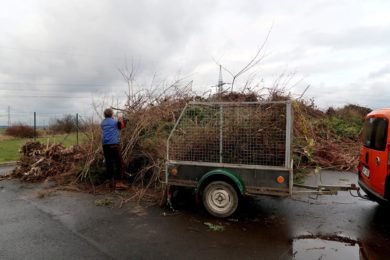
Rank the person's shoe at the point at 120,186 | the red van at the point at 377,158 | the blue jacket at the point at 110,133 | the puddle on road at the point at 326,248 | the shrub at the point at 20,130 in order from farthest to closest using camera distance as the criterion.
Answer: the shrub at the point at 20,130
the person's shoe at the point at 120,186
the blue jacket at the point at 110,133
the red van at the point at 377,158
the puddle on road at the point at 326,248

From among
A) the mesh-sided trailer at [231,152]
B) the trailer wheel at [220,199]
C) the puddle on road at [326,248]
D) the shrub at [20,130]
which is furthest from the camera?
the shrub at [20,130]

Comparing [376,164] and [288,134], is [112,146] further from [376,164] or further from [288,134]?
[376,164]

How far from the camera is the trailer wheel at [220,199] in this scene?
5297mm

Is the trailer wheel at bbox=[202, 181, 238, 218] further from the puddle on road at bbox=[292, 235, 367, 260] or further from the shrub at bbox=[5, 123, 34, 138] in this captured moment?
the shrub at bbox=[5, 123, 34, 138]

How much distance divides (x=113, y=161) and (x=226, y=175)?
3510 mm

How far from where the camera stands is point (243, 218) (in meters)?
5.45

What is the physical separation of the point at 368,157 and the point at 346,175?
4424 mm

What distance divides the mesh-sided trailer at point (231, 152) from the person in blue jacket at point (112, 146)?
→ 215 cm

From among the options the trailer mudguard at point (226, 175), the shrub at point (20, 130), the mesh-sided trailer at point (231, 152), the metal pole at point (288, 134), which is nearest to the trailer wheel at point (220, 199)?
the mesh-sided trailer at point (231, 152)

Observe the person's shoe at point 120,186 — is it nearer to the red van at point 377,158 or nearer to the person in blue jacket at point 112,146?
the person in blue jacket at point 112,146

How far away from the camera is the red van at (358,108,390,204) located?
4.82 m

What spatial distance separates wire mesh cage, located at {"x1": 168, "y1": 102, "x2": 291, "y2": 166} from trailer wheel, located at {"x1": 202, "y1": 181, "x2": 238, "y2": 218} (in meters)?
0.44

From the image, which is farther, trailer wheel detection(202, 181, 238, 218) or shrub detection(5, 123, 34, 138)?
shrub detection(5, 123, 34, 138)

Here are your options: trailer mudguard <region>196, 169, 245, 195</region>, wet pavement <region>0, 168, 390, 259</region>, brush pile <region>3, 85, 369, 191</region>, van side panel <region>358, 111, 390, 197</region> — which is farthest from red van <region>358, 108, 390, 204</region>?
trailer mudguard <region>196, 169, 245, 195</region>
